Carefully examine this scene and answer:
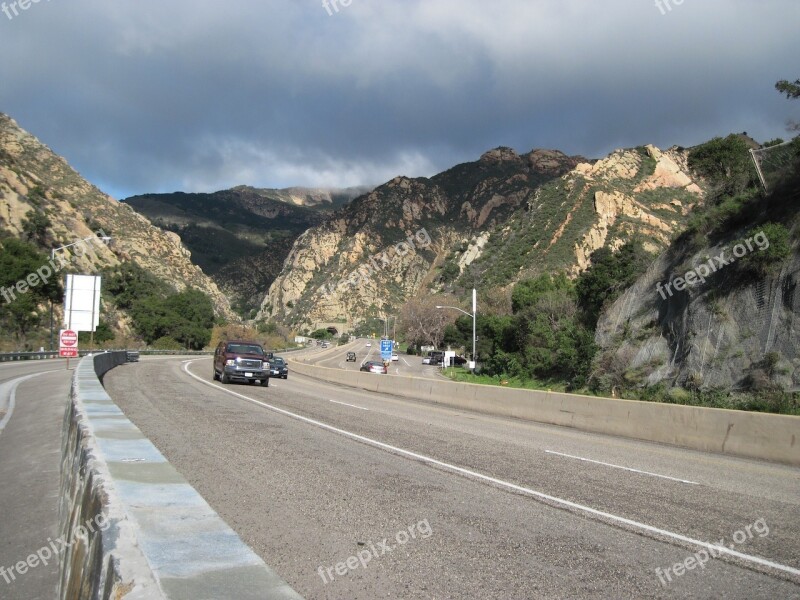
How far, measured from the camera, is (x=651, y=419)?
14641 mm

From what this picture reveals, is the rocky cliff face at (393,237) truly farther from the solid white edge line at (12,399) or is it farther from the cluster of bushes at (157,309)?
the solid white edge line at (12,399)

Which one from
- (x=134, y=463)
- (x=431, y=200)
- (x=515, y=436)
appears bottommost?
(x=515, y=436)

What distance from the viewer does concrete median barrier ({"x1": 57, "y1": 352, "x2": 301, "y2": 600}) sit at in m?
2.78

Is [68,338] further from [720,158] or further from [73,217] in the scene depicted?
[73,217]

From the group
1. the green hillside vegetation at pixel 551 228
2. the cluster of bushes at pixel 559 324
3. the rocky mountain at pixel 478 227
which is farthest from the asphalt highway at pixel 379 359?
the rocky mountain at pixel 478 227

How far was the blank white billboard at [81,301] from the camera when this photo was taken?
1315 inches

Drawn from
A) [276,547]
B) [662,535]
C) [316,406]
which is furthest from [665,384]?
[276,547]

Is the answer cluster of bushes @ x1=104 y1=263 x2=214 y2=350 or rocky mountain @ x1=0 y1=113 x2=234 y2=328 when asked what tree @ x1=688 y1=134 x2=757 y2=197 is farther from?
cluster of bushes @ x1=104 y1=263 x2=214 y2=350

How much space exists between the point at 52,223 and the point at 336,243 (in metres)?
98.9

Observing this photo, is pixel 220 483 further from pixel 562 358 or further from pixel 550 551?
pixel 562 358

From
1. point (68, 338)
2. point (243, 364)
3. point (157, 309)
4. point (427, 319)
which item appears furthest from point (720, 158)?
point (157, 309)

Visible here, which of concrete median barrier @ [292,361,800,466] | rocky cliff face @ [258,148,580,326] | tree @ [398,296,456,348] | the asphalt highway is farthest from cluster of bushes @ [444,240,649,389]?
rocky cliff face @ [258,148,580,326]

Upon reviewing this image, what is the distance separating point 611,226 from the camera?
91.5 meters

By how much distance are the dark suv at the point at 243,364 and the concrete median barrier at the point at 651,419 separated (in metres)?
7.92
